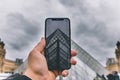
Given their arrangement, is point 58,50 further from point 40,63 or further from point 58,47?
point 40,63

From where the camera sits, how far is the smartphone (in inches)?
62.0

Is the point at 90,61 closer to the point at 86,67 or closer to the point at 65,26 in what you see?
the point at 86,67

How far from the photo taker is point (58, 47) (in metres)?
1.57

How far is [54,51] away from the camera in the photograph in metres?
1.60

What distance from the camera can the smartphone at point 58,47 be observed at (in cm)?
157

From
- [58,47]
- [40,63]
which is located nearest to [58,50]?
[58,47]

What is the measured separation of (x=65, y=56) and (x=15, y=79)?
0.54 m

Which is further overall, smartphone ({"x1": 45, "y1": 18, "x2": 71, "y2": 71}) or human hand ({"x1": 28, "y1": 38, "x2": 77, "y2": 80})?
smartphone ({"x1": 45, "y1": 18, "x2": 71, "y2": 71})

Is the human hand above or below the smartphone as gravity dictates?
below

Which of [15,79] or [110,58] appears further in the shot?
[110,58]

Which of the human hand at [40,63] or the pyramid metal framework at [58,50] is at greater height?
the pyramid metal framework at [58,50]

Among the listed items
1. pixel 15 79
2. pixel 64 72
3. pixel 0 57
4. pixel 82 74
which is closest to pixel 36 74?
pixel 15 79

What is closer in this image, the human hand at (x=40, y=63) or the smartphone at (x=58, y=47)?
the human hand at (x=40, y=63)

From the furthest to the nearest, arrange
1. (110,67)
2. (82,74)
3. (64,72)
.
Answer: (110,67)
(82,74)
(64,72)
